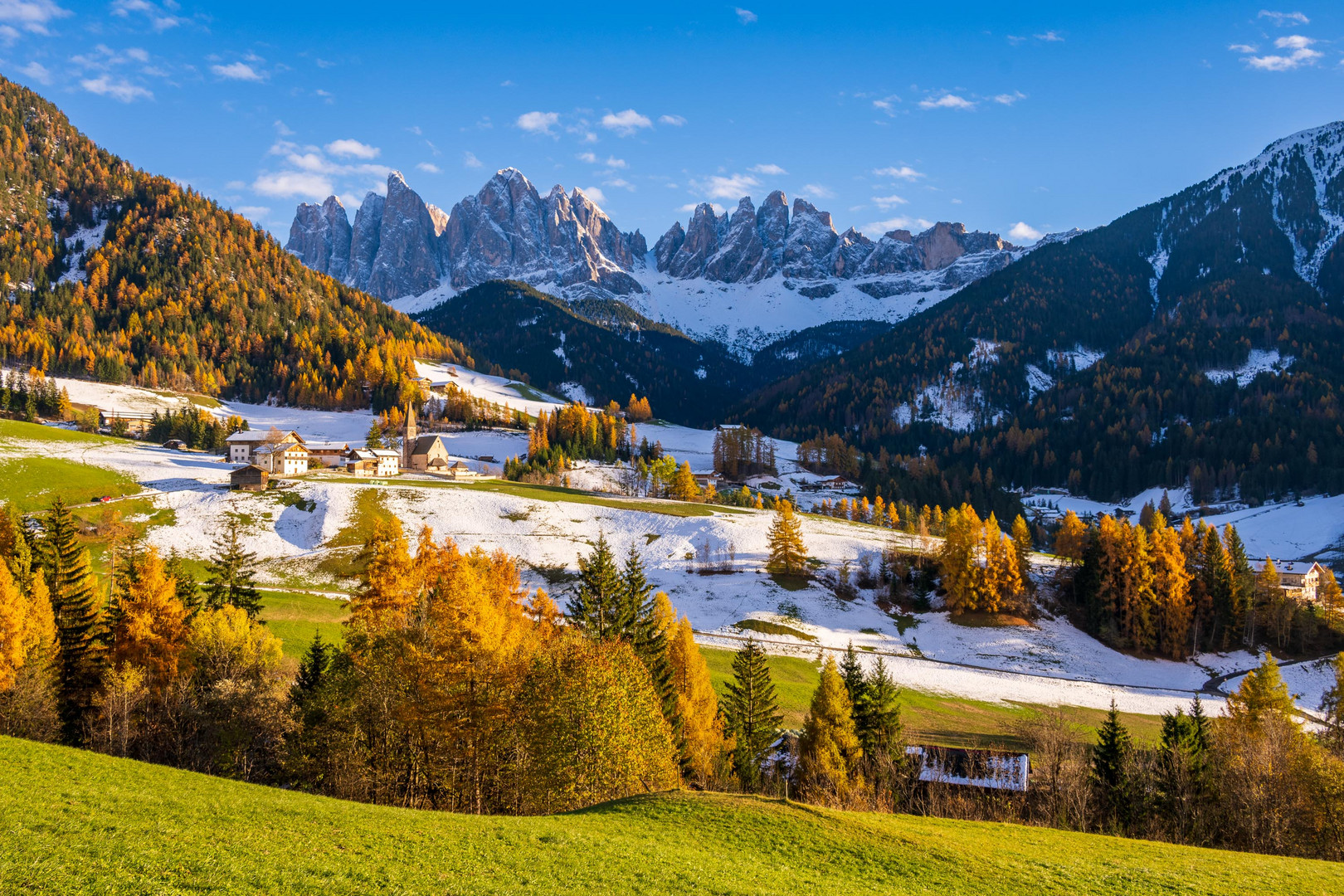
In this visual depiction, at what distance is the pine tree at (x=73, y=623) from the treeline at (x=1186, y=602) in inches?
3629

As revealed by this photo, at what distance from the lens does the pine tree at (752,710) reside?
41.0 m

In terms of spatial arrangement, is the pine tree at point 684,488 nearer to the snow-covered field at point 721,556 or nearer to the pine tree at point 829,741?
the snow-covered field at point 721,556

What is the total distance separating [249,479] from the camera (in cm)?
9950

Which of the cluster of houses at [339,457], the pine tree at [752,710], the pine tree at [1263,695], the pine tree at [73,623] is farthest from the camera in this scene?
the cluster of houses at [339,457]

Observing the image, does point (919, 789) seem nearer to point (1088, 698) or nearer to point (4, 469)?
point (1088, 698)

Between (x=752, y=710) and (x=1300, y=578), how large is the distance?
301 feet

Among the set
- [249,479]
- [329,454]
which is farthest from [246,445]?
[249,479]

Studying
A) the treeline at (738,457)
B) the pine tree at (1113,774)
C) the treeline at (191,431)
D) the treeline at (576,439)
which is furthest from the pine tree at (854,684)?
the treeline at (738,457)

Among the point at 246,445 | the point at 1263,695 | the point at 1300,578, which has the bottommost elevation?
the point at 1263,695

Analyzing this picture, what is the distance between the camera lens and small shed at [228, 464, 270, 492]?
9900 cm

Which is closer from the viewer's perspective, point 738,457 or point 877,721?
point 877,721

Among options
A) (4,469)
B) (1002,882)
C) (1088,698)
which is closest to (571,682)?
(1002,882)

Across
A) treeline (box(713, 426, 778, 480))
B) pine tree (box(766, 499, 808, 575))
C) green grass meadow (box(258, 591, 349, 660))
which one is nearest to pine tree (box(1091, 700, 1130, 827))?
green grass meadow (box(258, 591, 349, 660))

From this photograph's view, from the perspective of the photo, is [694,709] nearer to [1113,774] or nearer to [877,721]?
[877,721]
